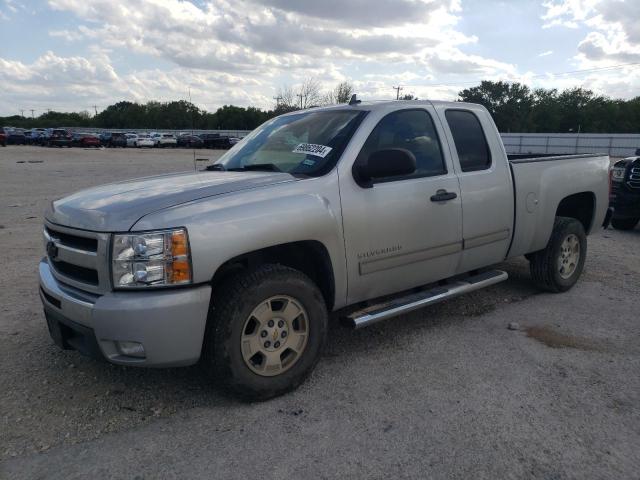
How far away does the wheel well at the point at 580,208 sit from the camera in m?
5.81

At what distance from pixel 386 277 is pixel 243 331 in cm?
124

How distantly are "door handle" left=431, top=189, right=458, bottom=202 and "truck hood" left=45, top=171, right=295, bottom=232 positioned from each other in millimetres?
1185

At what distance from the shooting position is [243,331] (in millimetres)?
3117

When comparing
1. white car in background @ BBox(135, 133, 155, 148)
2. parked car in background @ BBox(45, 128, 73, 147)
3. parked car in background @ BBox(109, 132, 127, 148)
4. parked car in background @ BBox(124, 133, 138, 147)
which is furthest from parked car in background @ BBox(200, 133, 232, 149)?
parked car in background @ BBox(45, 128, 73, 147)

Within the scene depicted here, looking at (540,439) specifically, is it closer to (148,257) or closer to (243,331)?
(243,331)

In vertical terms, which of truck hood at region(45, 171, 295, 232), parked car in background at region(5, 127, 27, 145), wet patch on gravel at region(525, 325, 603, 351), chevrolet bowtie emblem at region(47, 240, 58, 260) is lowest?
wet patch on gravel at region(525, 325, 603, 351)

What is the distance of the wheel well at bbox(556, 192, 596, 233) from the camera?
5809 mm

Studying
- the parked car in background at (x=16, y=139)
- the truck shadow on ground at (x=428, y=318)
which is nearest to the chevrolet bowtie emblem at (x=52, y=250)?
the truck shadow on ground at (x=428, y=318)

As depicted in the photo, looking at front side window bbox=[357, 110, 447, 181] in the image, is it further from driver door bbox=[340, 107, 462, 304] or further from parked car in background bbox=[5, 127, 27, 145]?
parked car in background bbox=[5, 127, 27, 145]

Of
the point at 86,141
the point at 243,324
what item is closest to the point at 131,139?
the point at 86,141

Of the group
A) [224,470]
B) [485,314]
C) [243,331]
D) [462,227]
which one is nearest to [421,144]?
[462,227]

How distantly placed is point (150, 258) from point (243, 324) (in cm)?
66

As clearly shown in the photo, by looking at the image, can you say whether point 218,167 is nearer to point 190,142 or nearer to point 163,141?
point 190,142

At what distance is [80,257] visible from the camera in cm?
305
